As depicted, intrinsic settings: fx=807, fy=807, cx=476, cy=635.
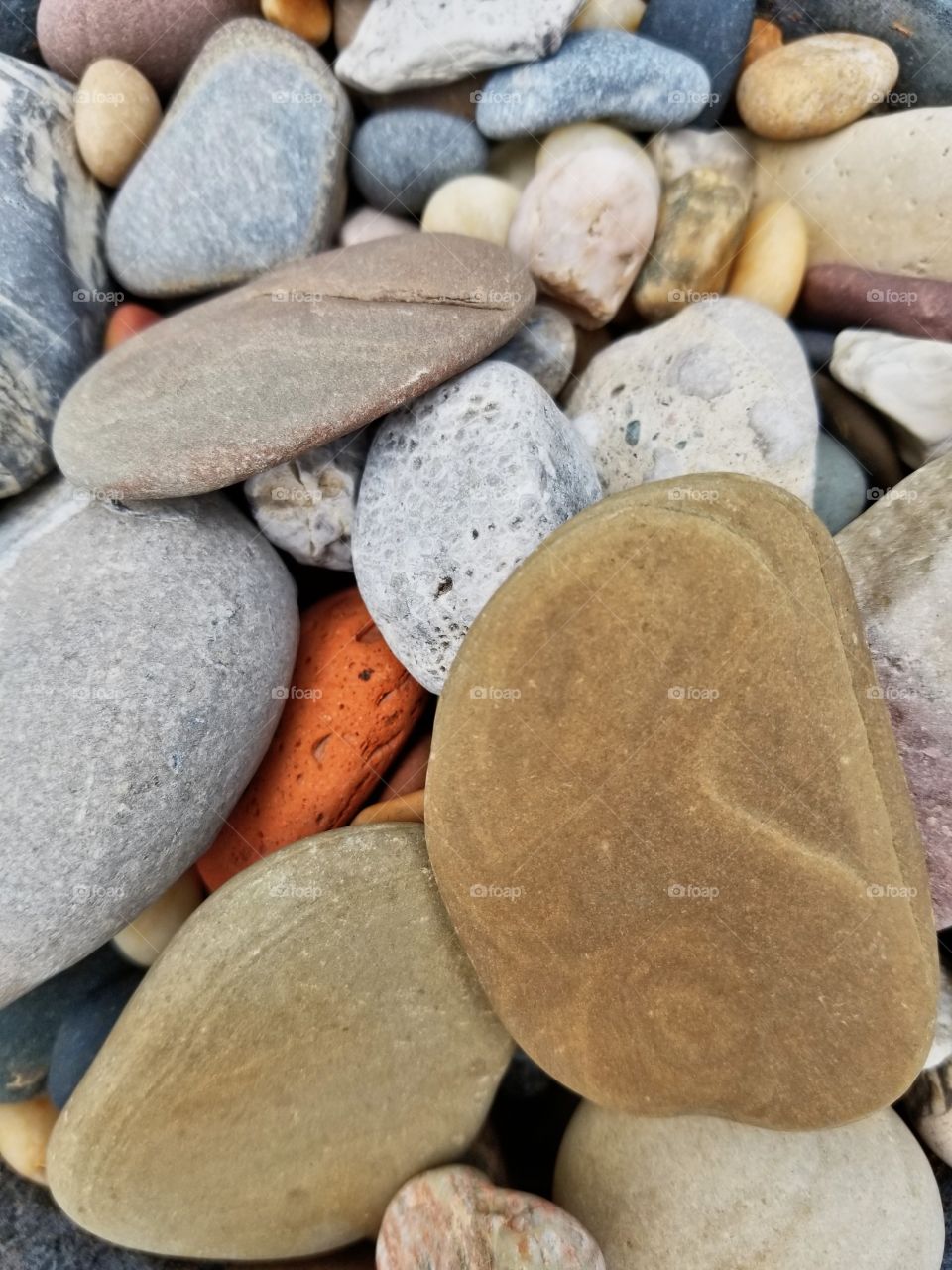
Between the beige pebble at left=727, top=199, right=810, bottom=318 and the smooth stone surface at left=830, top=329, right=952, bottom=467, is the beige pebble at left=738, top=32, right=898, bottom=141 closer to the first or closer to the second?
the beige pebble at left=727, top=199, right=810, bottom=318

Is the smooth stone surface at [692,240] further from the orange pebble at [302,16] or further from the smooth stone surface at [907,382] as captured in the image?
the orange pebble at [302,16]

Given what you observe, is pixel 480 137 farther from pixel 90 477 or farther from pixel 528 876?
pixel 528 876

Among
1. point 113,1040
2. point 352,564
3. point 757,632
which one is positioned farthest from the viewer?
point 352,564

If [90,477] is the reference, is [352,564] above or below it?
below

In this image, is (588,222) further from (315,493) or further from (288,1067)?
(288,1067)

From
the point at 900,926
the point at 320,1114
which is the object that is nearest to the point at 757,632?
the point at 900,926

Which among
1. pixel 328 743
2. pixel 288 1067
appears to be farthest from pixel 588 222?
pixel 288 1067
